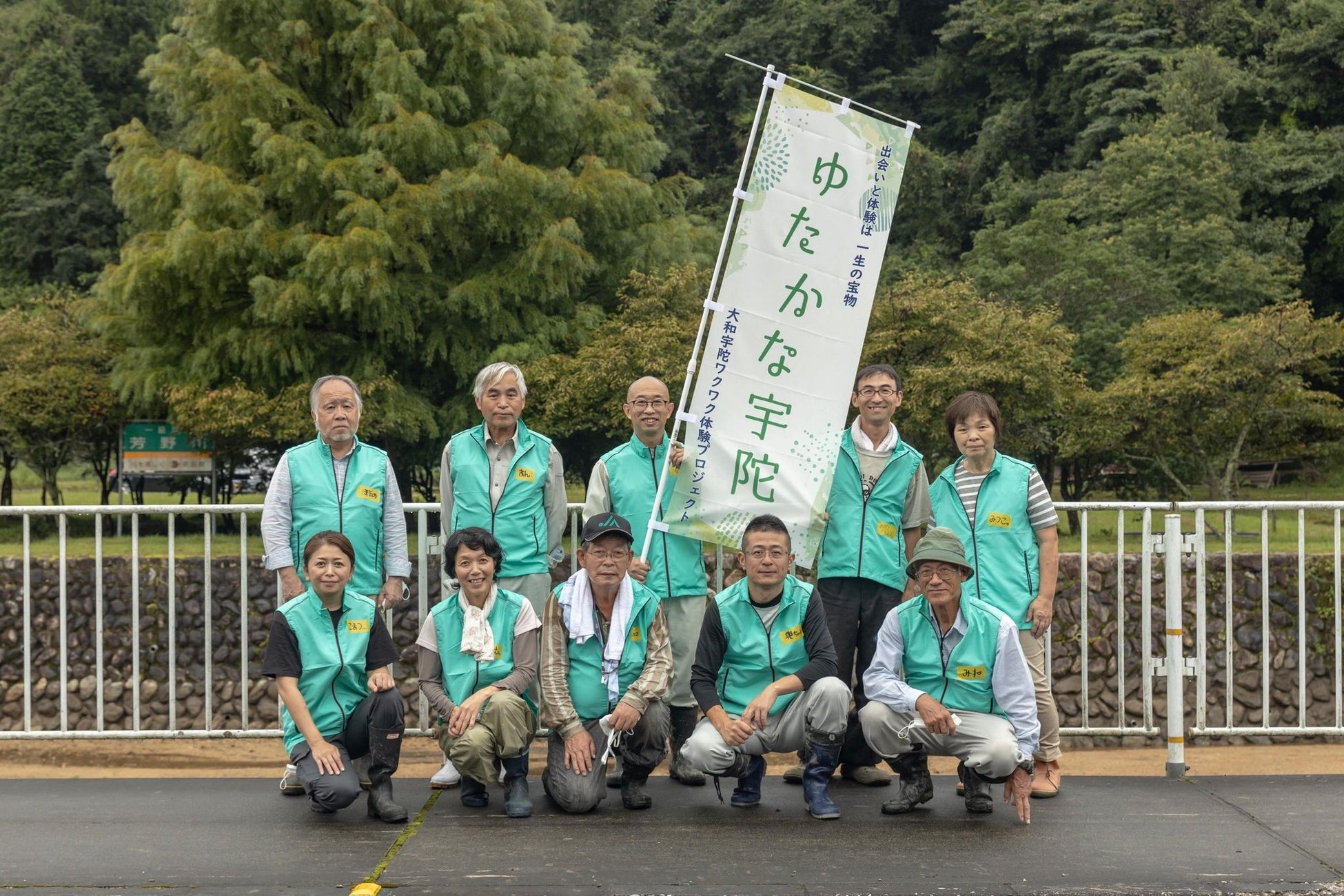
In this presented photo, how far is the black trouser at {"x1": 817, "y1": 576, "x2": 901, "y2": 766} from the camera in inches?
206

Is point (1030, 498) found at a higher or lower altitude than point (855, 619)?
higher

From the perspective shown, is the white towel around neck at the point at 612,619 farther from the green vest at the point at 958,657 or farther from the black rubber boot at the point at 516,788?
the green vest at the point at 958,657

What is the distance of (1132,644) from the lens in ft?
37.3

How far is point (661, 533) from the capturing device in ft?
17.5

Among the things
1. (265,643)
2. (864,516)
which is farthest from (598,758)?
(265,643)

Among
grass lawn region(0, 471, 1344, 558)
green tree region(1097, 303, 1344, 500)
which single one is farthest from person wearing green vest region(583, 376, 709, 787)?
green tree region(1097, 303, 1344, 500)

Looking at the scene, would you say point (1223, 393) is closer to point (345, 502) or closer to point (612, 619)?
point (612, 619)

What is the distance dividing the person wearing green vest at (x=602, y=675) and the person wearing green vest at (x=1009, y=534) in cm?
123

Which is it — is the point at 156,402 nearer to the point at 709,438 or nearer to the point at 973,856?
the point at 709,438

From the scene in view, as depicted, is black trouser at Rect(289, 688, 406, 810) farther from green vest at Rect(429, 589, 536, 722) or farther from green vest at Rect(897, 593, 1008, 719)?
green vest at Rect(897, 593, 1008, 719)

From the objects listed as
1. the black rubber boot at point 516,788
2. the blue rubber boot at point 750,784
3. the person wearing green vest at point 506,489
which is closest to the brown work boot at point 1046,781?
the blue rubber boot at point 750,784

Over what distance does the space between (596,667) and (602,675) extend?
38 millimetres

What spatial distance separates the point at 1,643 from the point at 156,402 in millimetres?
6586

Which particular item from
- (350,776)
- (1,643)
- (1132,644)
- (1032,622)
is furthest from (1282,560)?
(1,643)
